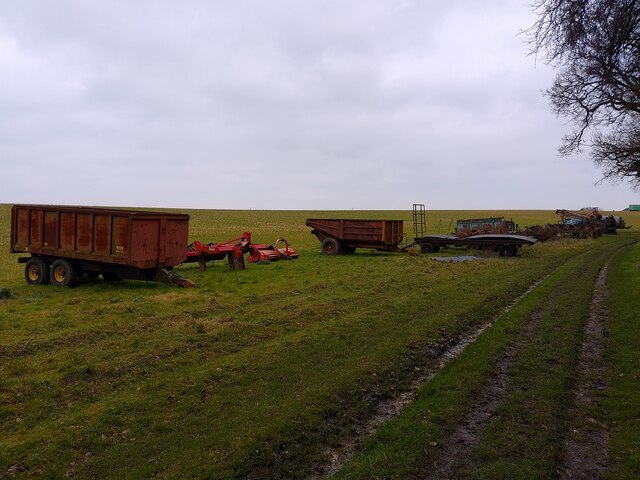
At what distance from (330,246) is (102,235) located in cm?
1320

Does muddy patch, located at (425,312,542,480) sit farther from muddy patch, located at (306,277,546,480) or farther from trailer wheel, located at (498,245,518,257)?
trailer wheel, located at (498,245,518,257)

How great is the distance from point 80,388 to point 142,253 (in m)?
7.89

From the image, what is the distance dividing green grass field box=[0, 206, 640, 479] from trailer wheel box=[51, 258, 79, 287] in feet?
4.45

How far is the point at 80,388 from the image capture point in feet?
19.2

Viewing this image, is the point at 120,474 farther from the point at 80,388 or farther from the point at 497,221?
the point at 497,221

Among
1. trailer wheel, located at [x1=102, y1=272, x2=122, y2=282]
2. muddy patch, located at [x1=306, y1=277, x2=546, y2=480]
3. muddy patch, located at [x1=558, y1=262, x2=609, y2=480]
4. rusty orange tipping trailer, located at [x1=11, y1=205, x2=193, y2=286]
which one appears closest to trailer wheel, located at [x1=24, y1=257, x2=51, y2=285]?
rusty orange tipping trailer, located at [x1=11, y1=205, x2=193, y2=286]

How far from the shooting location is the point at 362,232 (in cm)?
2433

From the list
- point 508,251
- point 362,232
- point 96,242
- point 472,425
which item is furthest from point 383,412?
point 508,251

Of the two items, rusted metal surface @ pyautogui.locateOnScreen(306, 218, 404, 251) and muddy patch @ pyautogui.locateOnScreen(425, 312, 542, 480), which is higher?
rusted metal surface @ pyautogui.locateOnScreen(306, 218, 404, 251)

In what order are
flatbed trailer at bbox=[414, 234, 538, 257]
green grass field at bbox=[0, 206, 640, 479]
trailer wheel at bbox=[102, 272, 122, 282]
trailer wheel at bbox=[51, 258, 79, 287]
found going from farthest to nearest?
flatbed trailer at bbox=[414, 234, 538, 257] → trailer wheel at bbox=[102, 272, 122, 282] → trailer wheel at bbox=[51, 258, 79, 287] → green grass field at bbox=[0, 206, 640, 479]

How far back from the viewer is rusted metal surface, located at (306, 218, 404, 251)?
2406cm

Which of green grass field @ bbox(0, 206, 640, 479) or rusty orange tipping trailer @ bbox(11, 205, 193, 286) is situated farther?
rusty orange tipping trailer @ bbox(11, 205, 193, 286)

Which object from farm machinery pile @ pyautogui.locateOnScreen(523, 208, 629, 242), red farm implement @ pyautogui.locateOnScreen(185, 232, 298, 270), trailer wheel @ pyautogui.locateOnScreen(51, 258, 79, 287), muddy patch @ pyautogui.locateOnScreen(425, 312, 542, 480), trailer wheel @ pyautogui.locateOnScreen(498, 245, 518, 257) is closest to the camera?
muddy patch @ pyautogui.locateOnScreen(425, 312, 542, 480)

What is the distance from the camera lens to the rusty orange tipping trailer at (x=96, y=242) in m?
13.3
